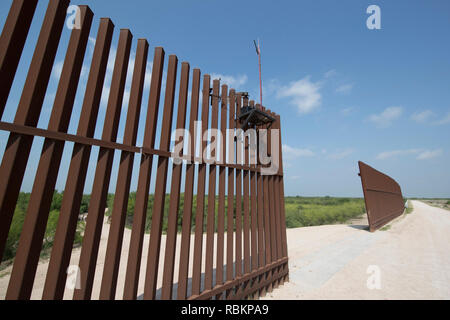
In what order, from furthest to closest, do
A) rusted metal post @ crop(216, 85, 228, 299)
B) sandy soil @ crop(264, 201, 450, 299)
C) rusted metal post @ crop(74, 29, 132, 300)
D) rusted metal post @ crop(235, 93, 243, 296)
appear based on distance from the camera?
sandy soil @ crop(264, 201, 450, 299) → rusted metal post @ crop(235, 93, 243, 296) → rusted metal post @ crop(216, 85, 228, 299) → rusted metal post @ crop(74, 29, 132, 300)

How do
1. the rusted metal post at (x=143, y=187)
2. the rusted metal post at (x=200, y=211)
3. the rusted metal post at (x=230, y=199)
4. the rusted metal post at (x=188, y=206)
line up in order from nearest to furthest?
the rusted metal post at (x=143, y=187) → the rusted metal post at (x=188, y=206) → the rusted metal post at (x=200, y=211) → the rusted metal post at (x=230, y=199)

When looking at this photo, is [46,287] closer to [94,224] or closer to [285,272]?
[94,224]

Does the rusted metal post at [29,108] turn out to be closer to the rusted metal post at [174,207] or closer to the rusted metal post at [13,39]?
the rusted metal post at [13,39]

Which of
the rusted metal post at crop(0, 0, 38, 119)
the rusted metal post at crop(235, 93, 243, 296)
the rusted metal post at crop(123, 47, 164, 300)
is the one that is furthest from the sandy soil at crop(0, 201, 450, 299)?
the rusted metal post at crop(0, 0, 38, 119)

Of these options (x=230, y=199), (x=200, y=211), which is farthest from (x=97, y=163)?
(x=230, y=199)

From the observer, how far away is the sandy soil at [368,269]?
11.1ft

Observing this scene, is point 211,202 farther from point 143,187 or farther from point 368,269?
point 368,269

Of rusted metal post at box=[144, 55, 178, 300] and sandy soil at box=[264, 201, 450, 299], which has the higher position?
rusted metal post at box=[144, 55, 178, 300]

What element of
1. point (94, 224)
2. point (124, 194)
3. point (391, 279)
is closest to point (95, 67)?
point (124, 194)

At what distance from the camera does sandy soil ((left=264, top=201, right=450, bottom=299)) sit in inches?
134

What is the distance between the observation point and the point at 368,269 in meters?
4.52

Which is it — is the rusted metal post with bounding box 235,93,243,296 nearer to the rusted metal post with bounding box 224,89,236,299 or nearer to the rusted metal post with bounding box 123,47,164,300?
the rusted metal post with bounding box 224,89,236,299

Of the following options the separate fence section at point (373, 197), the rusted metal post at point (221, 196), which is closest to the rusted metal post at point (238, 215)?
the rusted metal post at point (221, 196)
